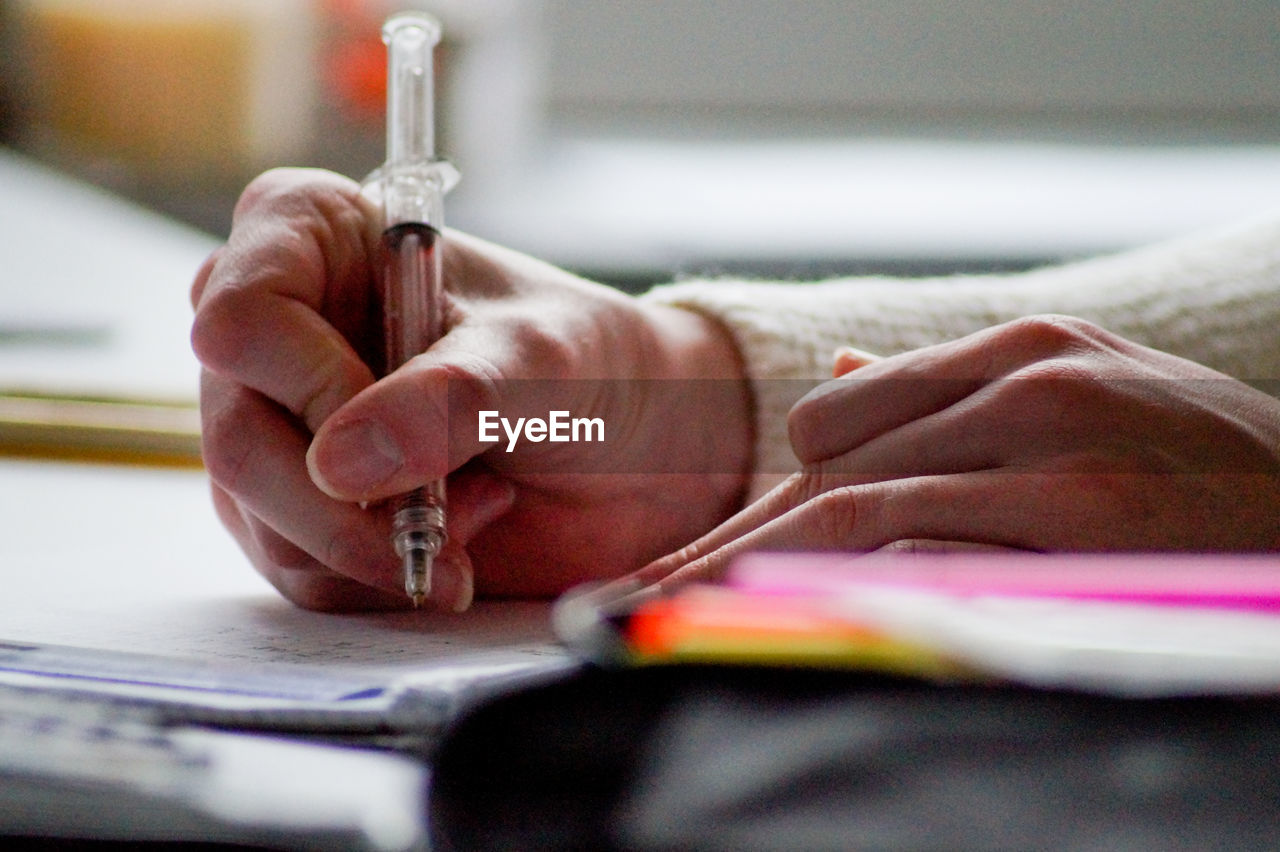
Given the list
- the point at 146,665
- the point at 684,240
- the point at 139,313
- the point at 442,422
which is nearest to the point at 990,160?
the point at 684,240

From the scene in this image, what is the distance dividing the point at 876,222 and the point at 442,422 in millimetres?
880

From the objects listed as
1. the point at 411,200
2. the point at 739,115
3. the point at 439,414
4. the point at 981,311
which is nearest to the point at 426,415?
the point at 439,414

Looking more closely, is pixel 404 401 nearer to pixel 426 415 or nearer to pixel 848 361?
pixel 426 415

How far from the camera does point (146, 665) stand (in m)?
0.24

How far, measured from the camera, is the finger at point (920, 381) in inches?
14.5

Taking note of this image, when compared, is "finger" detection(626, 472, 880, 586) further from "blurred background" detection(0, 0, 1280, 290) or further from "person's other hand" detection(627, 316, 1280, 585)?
"blurred background" detection(0, 0, 1280, 290)

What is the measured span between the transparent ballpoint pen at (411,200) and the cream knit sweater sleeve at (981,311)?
0.56ft

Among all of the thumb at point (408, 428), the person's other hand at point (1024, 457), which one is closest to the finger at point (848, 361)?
the person's other hand at point (1024, 457)

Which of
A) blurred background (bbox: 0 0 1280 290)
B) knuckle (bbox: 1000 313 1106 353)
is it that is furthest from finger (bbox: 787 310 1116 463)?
blurred background (bbox: 0 0 1280 290)

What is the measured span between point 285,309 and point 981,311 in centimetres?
36

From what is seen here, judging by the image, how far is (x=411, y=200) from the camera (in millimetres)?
419

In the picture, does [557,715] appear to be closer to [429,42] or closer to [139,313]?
[429,42]
